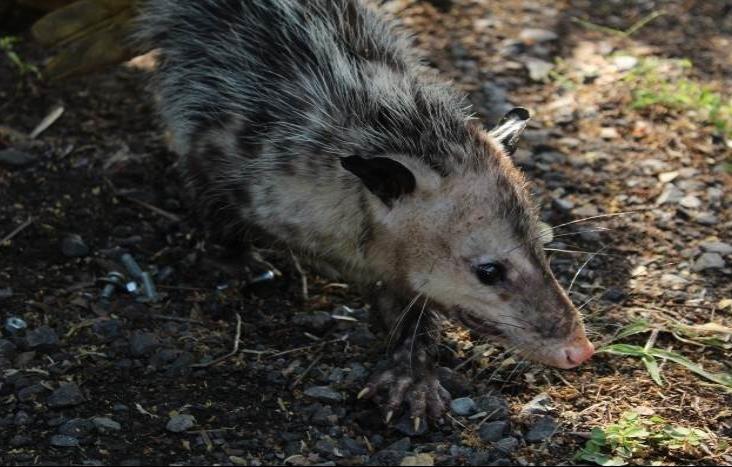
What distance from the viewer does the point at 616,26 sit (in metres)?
5.06

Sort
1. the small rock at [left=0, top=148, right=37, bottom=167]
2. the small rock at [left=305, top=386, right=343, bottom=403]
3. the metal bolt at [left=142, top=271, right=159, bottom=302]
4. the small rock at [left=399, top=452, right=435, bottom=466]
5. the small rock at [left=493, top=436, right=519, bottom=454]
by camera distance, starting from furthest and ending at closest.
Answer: the small rock at [left=0, top=148, right=37, bottom=167] → the metal bolt at [left=142, top=271, right=159, bottom=302] → the small rock at [left=305, top=386, right=343, bottom=403] → the small rock at [left=493, top=436, right=519, bottom=454] → the small rock at [left=399, top=452, right=435, bottom=466]

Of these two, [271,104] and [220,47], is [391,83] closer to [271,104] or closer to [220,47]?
[271,104]

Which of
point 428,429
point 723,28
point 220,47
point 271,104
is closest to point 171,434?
point 428,429

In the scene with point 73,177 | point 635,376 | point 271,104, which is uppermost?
point 271,104

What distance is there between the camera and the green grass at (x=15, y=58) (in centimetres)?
435

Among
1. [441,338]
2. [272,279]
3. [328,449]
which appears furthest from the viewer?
[272,279]

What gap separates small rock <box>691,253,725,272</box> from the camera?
135 inches

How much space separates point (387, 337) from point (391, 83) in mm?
811

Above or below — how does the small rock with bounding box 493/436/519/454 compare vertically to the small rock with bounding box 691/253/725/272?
above

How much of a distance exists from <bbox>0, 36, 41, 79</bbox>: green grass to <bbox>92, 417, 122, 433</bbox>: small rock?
221 centimetres

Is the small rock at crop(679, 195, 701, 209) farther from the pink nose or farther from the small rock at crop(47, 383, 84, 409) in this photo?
the small rock at crop(47, 383, 84, 409)

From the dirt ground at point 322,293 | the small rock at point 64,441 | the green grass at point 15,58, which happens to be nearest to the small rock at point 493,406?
the dirt ground at point 322,293

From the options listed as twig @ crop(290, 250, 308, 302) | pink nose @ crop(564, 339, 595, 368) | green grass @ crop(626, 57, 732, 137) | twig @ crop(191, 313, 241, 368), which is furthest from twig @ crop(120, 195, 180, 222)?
green grass @ crop(626, 57, 732, 137)

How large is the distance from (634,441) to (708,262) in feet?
3.52
